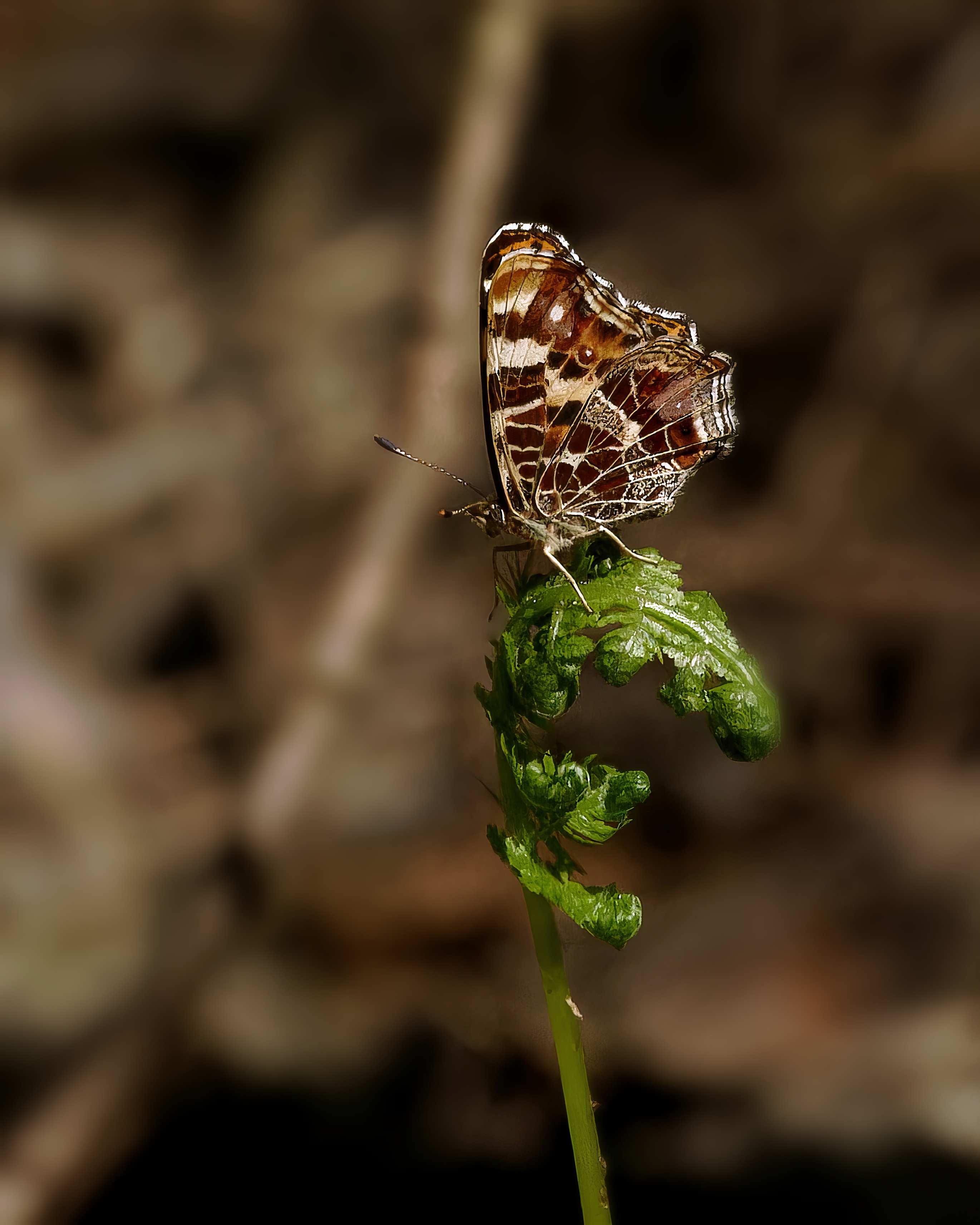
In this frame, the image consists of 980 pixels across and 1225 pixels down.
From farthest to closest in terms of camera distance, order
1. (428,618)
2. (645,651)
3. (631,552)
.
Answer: (428,618), (631,552), (645,651)

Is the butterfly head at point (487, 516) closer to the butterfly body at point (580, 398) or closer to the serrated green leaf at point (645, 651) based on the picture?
the butterfly body at point (580, 398)

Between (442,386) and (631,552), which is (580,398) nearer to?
(631,552)

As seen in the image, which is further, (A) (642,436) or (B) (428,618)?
(B) (428,618)

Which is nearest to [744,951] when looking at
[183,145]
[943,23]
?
[943,23]

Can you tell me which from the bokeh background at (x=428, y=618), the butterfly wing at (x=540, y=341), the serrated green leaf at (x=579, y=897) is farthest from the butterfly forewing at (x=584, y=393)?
the bokeh background at (x=428, y=618)

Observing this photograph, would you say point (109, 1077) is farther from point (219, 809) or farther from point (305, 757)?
point (305, 757)

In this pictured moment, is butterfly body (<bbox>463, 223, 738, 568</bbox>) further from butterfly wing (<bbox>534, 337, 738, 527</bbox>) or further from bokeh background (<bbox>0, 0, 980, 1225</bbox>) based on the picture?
bokeh background (<bbox>0, 0, 980, 1225</bbox>)

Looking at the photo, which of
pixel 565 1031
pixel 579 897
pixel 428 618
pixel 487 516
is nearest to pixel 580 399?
pixel 487 516

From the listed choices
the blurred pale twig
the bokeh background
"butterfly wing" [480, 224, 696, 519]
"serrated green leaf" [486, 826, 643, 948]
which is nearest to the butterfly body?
"butterfly wing" [480, 224, 696, 519]
